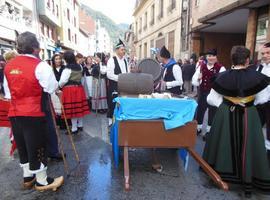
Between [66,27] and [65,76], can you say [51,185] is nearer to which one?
[65,76]

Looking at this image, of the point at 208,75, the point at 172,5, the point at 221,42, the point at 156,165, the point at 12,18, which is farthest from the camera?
the point at 172,5

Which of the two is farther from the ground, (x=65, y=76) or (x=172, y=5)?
(x=172, y=5)

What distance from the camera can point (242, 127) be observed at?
278cm

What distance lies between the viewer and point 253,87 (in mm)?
2695

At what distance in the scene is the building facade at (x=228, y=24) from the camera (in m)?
7.10

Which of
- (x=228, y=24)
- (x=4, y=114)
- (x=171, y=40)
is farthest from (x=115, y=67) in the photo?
(x=171, y=40)

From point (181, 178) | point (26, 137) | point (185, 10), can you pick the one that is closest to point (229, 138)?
point (181, 178)

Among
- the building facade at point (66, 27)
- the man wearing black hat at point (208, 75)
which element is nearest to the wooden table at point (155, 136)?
the man wearing black hat at point (208, 75)

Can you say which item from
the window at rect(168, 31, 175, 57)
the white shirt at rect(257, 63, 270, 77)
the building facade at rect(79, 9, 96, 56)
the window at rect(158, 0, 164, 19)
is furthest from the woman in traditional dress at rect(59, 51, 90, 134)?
the building facade at rect(79, 9, 96, 56)

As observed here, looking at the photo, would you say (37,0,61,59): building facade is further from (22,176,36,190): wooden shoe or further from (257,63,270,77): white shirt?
(257,63,270,77): white shirt

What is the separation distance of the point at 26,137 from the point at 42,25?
2200cm

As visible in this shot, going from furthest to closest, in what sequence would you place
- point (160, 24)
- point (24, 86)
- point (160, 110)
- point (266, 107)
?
point (160, 24) → point (266, 107) → point (160, 110) → point (24, 86)

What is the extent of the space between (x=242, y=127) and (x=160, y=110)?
945mm

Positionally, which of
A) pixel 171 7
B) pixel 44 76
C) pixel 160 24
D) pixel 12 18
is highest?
pixel 171 7
